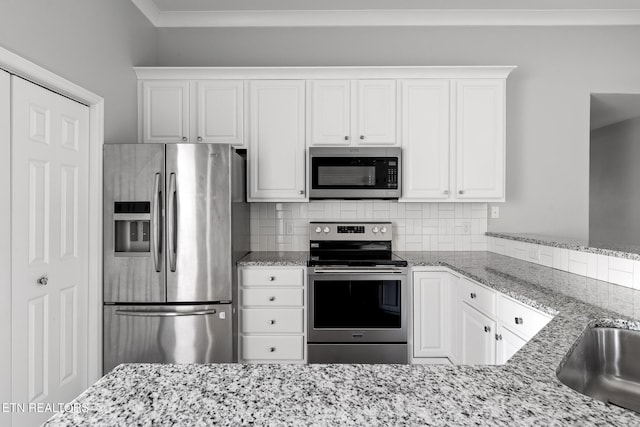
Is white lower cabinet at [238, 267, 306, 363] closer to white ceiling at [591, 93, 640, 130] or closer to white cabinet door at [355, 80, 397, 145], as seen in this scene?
white cabinet door at [355, 80, 397, 145]

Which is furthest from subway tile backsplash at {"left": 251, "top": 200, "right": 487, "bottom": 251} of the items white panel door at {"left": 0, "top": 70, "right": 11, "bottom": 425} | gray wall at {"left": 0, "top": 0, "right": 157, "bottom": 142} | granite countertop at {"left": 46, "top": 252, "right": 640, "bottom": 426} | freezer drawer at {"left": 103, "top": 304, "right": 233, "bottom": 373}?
granite countertop at {"left": 46, "top": 252, "right": 640, "bottom": 426}

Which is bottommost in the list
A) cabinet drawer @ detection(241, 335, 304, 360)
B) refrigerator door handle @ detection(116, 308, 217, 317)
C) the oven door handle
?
cabinet drawer @ detection(241, 335, 304, 360)

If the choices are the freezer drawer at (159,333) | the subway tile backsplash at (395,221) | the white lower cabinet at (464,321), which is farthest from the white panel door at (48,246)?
the white lower cabinet at (464,321)

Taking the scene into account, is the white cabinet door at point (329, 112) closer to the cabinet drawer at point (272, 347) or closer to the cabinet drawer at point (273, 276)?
the cabinet drawer at point (273, 276)

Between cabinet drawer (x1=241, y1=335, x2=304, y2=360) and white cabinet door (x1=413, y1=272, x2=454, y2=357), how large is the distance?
873 mm

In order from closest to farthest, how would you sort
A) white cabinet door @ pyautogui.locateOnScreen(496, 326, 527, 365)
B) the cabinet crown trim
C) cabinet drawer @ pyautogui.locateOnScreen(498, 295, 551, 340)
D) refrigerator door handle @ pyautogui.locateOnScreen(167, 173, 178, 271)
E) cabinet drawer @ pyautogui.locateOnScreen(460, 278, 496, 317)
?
cabinet drawer @ pyautogui.locateOnScreen(498, 295, 551, 340), white cabinet door @ pyautogui.locateOnScreen(496, 326, 527, 365), cabinet drawer @ pyautogui.locateOnScreen(460, 278, 496, 317), refrigerator door handle @ pyautogui.locateOnScreen(167, 173, 178, 271), the cabinet crown trim

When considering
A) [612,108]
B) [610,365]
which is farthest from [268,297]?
[612,108]

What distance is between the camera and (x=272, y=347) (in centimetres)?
271

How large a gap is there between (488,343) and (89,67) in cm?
297

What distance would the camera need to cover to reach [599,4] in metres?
3.15

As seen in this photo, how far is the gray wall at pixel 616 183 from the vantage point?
15.6 feet

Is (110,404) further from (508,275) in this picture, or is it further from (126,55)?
(126,55)

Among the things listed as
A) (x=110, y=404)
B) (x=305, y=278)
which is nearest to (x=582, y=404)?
(x=110, y=404)

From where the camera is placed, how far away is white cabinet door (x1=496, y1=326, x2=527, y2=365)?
5.97 feet
